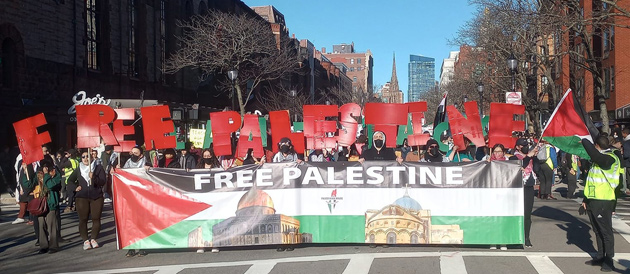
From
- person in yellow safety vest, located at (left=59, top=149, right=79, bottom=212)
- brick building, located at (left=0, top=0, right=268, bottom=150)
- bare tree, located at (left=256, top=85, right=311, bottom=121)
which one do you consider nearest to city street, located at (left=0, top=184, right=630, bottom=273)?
person in yellow safety vest, located at (left=59, top=149, right=79, bottom=212)

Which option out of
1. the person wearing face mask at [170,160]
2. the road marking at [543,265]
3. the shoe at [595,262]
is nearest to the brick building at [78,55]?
the person wearing face mask at [170,160]

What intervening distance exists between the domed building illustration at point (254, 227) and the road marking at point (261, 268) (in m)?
0.71

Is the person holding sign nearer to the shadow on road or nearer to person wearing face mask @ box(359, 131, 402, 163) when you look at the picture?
person wearing face mask @ box(359, 131, 402, 163)

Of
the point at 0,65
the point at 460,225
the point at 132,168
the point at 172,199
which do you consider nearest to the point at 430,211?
the point at 460,225

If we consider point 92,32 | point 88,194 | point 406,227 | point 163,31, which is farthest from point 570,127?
Result: point 163,31

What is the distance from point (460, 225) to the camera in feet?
28.9

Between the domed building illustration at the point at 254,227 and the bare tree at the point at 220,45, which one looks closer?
the domed building illustration at the point at 254,227

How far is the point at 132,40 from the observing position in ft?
106

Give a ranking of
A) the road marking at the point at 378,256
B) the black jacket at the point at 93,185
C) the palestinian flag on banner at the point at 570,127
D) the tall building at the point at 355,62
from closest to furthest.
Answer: the road marking at the point at 378,256
the palestinian flag on banner at the point at 570,127
the black jacket at the point at 93,185
the tall building at the point at 355,62

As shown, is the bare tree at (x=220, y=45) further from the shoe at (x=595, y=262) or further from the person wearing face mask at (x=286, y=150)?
the shoe at (x=595, y=262)

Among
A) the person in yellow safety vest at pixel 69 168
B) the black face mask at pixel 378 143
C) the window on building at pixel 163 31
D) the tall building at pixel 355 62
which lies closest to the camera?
the black face mask at pixel 378 143

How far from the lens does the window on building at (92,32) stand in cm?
2777

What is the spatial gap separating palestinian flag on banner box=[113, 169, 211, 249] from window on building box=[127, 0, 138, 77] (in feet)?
77.0

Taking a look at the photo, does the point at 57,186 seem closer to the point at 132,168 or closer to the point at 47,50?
the point at 132,168
